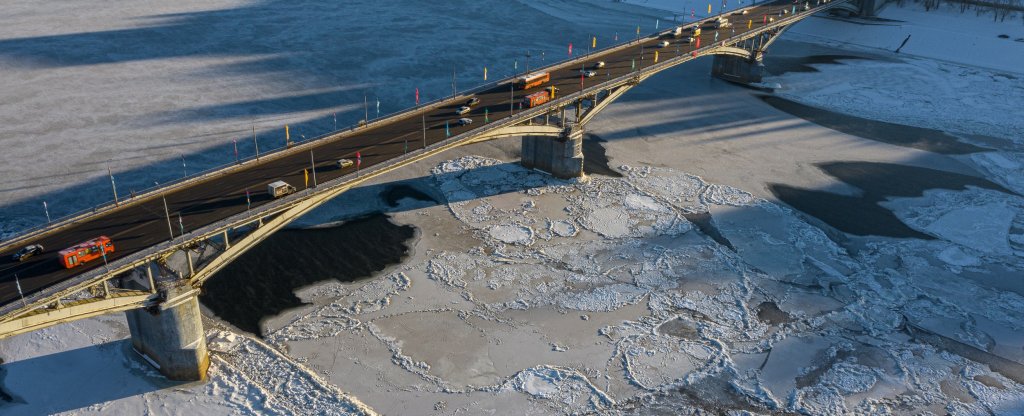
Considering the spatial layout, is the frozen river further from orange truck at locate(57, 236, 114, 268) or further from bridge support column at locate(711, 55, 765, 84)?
orange truck at locate(57, 236, 114, 268)

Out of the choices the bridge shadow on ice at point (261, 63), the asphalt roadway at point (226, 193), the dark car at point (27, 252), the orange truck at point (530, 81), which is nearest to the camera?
the asphalt roadway at point (226, 193)

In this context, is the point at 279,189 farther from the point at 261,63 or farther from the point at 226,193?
the point at 261,63

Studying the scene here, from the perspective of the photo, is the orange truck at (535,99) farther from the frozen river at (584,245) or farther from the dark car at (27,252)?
the dark car at (27,252)

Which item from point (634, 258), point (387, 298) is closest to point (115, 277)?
point (387, 298)

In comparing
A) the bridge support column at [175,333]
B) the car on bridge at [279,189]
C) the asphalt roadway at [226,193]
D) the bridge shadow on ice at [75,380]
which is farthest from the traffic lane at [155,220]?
the bridge shadow on ice at [75,380]

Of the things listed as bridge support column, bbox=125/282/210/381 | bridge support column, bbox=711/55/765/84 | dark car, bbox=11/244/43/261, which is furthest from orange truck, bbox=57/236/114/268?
bridge support column, bbox=711/55/765/84

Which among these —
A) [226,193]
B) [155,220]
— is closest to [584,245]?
[226,193]
